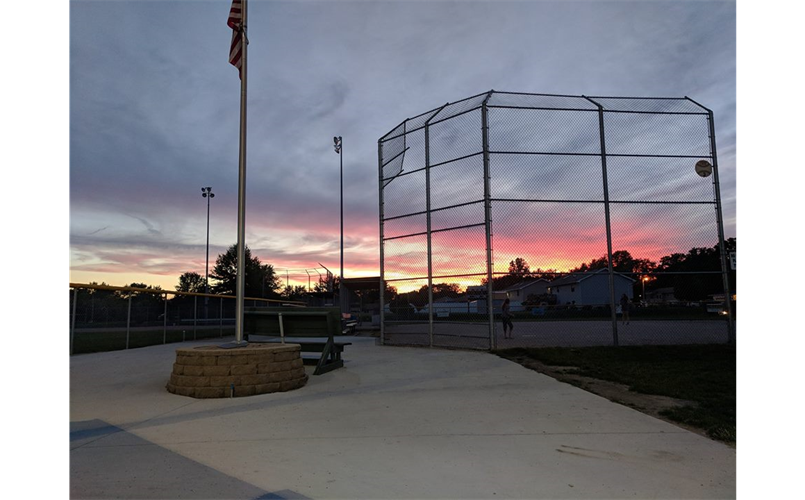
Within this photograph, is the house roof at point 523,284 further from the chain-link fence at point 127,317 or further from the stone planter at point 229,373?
the chain-link fence at point 127,317

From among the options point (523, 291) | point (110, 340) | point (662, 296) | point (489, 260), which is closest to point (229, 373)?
point (489, 260)

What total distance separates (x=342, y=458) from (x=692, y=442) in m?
3.19

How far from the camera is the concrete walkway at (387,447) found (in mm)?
3189

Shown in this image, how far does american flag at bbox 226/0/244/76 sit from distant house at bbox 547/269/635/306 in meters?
8.77

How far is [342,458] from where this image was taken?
12.4ft

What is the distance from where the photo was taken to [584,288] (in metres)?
12.5

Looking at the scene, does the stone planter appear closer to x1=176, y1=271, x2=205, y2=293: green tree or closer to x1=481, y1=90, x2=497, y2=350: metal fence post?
x1=481, y1=90, x2=497, y2=350: metal fence post

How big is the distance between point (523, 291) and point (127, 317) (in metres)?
11.4

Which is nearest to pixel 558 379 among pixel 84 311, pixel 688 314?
pixel 688 314

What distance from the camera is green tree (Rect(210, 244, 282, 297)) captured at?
63.2 m

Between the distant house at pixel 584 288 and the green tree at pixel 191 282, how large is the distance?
8811cm

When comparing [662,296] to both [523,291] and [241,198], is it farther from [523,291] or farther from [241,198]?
[241,198]

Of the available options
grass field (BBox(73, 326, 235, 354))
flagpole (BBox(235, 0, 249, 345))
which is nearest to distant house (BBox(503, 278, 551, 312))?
flagpole (BBox(235, 0, 249, 345))
